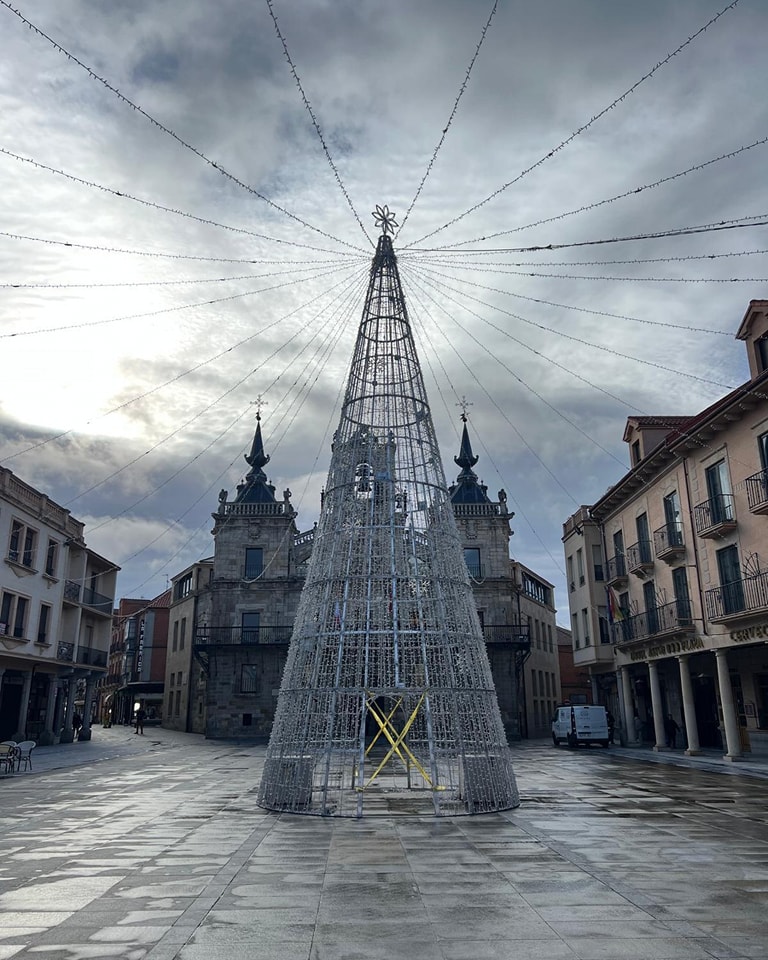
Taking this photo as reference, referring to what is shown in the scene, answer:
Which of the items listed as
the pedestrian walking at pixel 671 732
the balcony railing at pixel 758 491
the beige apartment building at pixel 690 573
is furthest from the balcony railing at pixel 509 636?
the balcony railing at pixel 758 491

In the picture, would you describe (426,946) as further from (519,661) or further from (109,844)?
(519,661)

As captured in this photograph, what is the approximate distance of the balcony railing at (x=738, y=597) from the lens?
74.1ft

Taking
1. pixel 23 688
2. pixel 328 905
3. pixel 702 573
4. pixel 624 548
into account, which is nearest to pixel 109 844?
pixel 328 905

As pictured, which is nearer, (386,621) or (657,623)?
(386,621)

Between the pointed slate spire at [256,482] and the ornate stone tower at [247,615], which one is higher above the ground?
the pointed slate spire at [256,482]

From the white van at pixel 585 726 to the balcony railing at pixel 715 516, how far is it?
12152mm

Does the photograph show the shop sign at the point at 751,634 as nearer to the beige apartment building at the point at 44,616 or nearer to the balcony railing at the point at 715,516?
the balcony railing at the point at 715,516

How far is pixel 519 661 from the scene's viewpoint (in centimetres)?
4253

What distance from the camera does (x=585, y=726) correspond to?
113 ft

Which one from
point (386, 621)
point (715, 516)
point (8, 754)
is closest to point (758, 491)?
point (715, 516)

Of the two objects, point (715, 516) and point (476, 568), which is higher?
point (476, 568)

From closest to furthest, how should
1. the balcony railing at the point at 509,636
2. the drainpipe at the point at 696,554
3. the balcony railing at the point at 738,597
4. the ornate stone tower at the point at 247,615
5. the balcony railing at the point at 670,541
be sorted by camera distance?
1. the balcony railing at the point at 738,597
2. the drainpipe at the point at 696,554
3. the balcony railing at the point at 670,541
4. the balcony railing at the point at 509,636
5. the ornate stone tower at the point at 247,615

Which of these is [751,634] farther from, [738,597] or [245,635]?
[245,635]

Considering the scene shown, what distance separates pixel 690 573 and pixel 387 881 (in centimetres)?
2241
